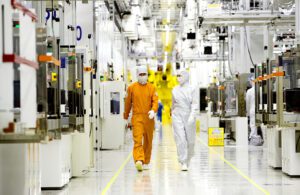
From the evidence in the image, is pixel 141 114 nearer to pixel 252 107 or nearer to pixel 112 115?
pixel 112 115

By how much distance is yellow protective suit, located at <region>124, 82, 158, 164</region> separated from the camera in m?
11.7

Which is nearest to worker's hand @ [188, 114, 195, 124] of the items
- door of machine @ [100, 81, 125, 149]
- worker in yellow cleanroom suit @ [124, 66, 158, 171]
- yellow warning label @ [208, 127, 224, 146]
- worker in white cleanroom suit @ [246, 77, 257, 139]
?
worker in yellow cleanroom suit @ [124, 66, 158, 171]

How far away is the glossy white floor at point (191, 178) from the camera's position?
9039 mm

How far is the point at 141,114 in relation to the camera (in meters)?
11.8

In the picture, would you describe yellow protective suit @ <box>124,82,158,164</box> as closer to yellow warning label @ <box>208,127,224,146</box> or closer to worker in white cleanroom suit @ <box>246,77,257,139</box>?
yellow warning label @ <box>208,127,224,146</box>

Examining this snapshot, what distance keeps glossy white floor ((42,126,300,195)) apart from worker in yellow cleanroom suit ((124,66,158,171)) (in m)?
0.37

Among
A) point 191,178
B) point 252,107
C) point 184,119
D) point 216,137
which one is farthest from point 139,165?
point 252,107

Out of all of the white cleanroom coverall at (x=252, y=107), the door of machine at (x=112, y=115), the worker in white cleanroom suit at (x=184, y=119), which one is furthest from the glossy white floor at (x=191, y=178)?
the white cleanroom coverall at (x=252, y=107)

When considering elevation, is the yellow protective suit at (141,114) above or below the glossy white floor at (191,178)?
above

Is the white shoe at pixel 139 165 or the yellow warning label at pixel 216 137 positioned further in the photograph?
the yellow warning label at pixel 216 137

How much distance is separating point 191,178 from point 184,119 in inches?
62.0

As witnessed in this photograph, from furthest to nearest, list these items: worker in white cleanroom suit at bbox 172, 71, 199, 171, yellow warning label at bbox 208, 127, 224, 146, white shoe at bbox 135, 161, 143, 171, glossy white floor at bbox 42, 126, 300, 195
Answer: yellow warning label at bbox 208, 127, 224, 146, worker in white cleanroom suit at bbox 172, 71, 199, 171, white shoe at bbox 135, 161, 143, 171, glossy white floor at bbox 42, 126, 300, 195

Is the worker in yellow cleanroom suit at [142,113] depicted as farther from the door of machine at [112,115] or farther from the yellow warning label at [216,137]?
the yellow warning label at [216,137]

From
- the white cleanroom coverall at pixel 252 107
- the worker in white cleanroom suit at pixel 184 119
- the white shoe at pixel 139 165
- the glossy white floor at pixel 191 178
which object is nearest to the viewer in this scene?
the glossy white floor at pixel 191 178
